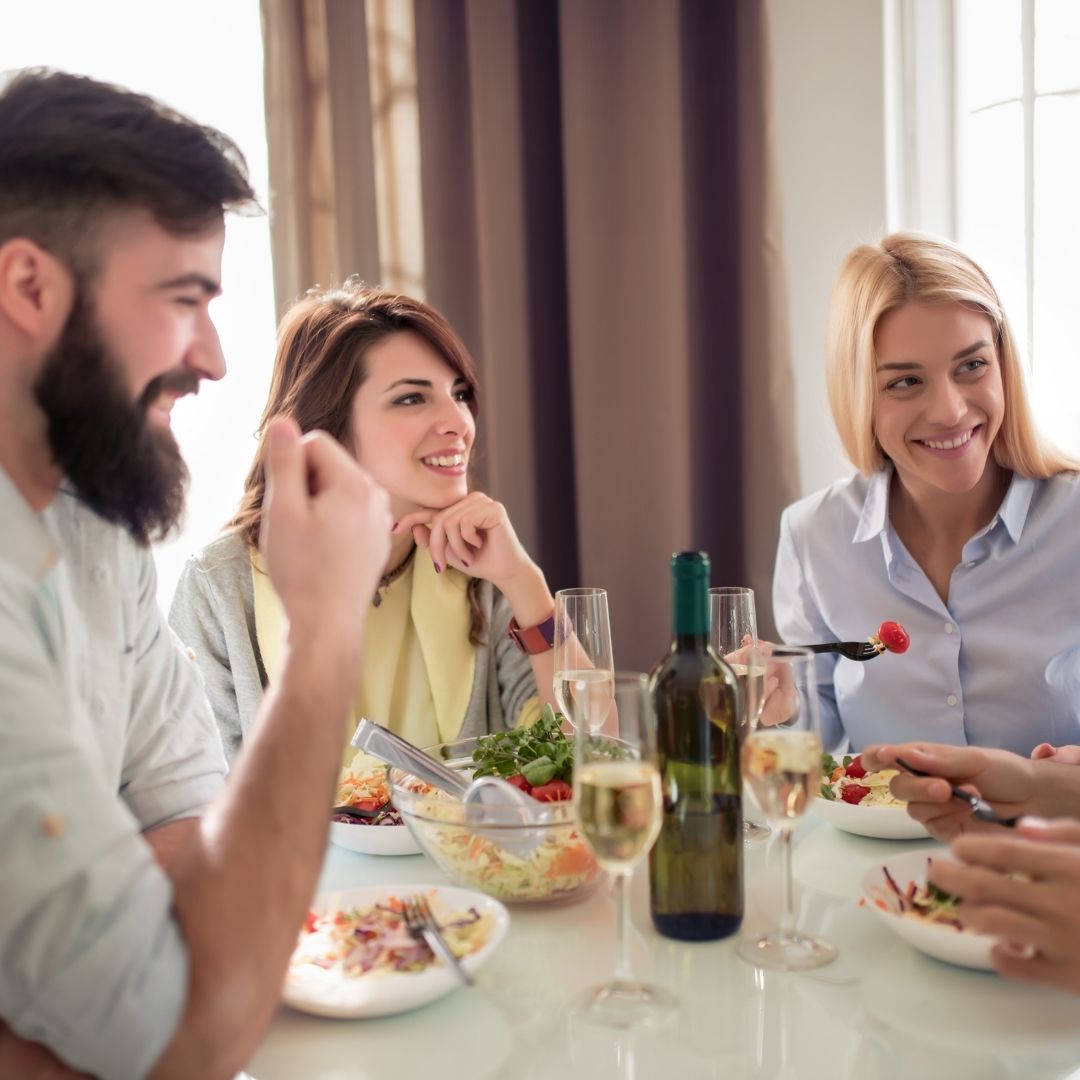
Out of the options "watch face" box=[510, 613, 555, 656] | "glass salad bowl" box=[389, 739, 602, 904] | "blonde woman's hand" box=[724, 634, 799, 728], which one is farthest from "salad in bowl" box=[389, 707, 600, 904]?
"watch face" box=[510, 613, 555, 656]

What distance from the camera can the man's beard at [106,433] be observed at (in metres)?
0.99

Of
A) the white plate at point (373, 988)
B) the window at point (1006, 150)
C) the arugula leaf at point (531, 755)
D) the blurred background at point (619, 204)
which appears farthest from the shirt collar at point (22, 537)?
the window at point (1006, 150)

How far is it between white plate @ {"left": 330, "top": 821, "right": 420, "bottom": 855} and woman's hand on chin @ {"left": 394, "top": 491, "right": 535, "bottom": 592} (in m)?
0.77

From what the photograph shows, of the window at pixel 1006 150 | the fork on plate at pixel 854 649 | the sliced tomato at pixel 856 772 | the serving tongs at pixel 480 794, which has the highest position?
the window at pixel 1006 150

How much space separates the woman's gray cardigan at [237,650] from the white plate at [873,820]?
2.74 ft

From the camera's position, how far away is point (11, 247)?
3.12 ft

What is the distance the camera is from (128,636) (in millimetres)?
1189

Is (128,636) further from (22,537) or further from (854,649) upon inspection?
(854,649)

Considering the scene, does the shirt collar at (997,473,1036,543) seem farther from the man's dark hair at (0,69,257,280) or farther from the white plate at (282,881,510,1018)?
the man's dark hair at (0,69,257,280)

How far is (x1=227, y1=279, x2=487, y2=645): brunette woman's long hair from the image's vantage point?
7.07 ft

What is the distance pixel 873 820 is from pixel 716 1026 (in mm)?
476

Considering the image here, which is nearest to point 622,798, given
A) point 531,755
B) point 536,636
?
point 531,755

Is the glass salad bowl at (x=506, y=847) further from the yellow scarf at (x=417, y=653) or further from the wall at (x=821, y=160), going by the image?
the wall at (x=821, y=160)

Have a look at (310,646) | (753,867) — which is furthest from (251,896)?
(753,867)
